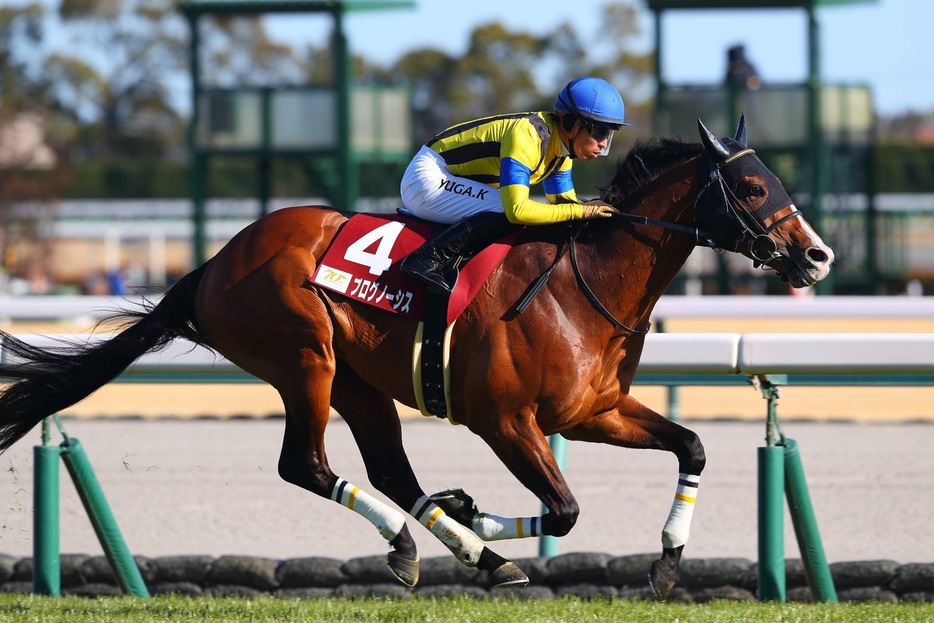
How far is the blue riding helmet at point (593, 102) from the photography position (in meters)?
4.75

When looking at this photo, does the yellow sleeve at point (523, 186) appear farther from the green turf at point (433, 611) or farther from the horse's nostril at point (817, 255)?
the green turf at point (433, 611)

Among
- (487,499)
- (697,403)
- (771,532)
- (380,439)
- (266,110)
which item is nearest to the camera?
(771,532)

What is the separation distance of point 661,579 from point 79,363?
223 cm

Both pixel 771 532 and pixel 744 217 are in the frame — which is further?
pixel 771 532

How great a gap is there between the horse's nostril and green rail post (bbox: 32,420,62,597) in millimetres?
2850


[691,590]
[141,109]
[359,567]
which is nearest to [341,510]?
[359,567]

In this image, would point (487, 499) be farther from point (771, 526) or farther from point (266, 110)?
point (266, 110)

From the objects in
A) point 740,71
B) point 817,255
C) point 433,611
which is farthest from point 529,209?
point 740,71

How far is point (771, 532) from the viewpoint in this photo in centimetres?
499

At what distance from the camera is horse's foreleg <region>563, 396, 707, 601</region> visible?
4.76m

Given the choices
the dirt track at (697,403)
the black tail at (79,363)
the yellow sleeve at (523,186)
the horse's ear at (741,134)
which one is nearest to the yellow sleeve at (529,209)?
the yellow sleeve at (523,186)

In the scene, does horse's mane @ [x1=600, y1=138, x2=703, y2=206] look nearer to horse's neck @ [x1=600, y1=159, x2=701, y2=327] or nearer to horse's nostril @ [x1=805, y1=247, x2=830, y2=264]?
horse's neck @ [x1=600, y1=159, x2=701, y2=327]

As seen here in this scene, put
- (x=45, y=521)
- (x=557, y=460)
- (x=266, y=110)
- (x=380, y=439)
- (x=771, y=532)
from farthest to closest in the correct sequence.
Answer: (x=266, y=110) < (x=557, y=460) < (x=45, y=521) < (x=380, y=439) < (x=771, y=532)

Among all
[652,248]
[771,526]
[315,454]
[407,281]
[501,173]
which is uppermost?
[501,173]
